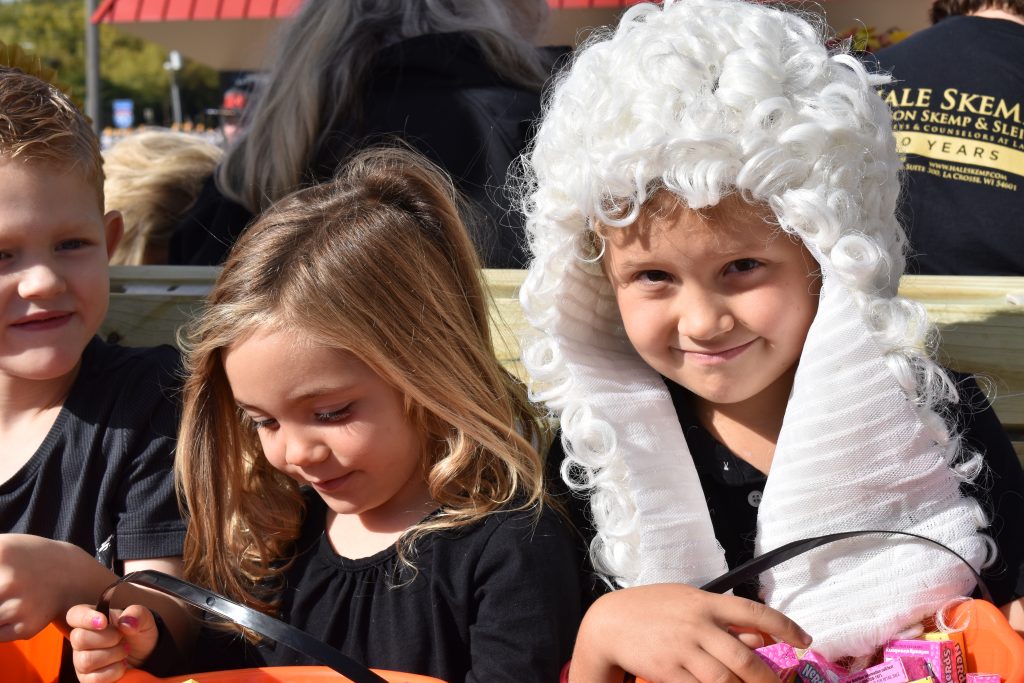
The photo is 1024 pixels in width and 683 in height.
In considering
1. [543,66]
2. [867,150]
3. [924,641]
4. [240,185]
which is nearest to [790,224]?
[867,150]

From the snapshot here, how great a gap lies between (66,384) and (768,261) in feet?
→ 4.26

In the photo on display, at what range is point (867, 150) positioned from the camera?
4.75 ft

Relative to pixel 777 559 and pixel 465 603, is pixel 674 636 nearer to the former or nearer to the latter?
pixel 777 559

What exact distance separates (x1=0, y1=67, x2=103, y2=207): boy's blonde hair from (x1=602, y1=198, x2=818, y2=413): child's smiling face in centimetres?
98

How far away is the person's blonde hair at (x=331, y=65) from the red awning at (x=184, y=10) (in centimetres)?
354

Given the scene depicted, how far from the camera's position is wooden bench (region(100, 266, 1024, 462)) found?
6.11 ft

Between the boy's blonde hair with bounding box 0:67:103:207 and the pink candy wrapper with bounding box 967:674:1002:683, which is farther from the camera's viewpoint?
the boy's blonde hair with bounding box 0:67:103:207

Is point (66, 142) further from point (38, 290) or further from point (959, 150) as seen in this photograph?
point (959, 150)

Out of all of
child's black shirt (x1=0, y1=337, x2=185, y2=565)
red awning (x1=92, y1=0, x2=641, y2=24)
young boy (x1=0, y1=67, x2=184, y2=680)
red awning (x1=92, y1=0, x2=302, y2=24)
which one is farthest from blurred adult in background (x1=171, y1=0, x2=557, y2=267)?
red awning (x1=92, y1=0, x2=302, y2=24)

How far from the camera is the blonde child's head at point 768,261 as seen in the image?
1401 mm

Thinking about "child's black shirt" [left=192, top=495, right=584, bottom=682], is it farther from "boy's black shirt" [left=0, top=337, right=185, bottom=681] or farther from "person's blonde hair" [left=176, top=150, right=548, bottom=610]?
"boy's black shirt" [left=0, top=337, right=185, bottom=681]

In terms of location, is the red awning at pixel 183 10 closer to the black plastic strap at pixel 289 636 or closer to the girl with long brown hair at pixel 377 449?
the girl with long brown hair at pixel 377 449

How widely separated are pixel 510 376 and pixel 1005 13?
1.77 m

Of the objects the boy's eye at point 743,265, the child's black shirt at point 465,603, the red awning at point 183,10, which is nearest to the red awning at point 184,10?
the red awning at point 183,10
